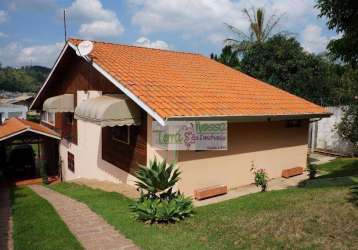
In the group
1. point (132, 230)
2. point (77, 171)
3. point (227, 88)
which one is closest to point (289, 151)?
point (227, 88)

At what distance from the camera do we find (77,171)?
20875mm

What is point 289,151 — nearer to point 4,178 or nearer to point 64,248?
point 64,248

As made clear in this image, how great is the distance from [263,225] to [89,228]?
15.6 ft

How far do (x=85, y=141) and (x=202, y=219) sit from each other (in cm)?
1183

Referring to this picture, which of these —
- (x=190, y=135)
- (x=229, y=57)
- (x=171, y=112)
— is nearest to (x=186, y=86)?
(x=190, y=135)

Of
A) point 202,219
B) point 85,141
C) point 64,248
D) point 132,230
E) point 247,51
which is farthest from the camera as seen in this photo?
point 247,51

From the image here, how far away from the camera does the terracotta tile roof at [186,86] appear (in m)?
12.1

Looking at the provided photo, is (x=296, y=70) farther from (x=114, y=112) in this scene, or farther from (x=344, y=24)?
(x=114, y=112)

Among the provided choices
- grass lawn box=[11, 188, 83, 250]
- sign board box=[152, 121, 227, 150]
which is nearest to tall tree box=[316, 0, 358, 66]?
sign board box=[152, 121, 227, 150]

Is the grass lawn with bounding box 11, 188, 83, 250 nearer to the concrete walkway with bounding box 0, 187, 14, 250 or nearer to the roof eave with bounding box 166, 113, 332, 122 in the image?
the concrete walkway with bounding box 0, 187, 14, 250

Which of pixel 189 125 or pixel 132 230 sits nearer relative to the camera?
pixel 132 230

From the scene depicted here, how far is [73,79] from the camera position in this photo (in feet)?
→ 66.9

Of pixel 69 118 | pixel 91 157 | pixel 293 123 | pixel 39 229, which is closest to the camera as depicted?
pixel 39 229

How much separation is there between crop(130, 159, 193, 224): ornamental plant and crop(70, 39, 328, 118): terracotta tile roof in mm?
1869
